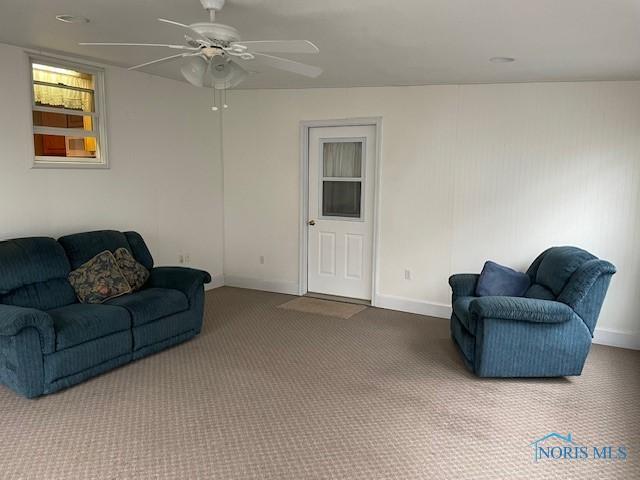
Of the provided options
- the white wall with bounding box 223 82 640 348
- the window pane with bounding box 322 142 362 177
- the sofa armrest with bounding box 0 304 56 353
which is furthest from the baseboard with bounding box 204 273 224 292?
the sofa armrest with bounding box 0 304 56 353

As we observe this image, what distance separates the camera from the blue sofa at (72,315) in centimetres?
328

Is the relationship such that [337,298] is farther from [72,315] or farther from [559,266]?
[72,315]

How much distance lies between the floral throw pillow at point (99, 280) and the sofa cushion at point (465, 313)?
9.05 feet

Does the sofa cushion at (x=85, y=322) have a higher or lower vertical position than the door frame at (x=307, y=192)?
lower

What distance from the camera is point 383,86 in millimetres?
5449

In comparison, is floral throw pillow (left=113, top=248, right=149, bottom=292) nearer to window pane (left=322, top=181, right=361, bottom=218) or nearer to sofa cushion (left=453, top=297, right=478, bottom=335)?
window pane (left=322, top=181, right=361, bottom=218)

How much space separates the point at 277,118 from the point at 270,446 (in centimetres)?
418

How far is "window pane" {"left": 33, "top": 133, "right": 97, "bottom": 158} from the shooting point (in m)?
4.50

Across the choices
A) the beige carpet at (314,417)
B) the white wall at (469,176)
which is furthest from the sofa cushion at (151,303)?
the white wall at (469,176)

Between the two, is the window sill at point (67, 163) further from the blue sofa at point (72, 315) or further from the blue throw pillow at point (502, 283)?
the blue throw pillow at point (502, 283)

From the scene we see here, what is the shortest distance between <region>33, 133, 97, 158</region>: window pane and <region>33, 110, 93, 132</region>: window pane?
0.34ft

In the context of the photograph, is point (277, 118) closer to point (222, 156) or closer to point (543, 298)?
point (222, 156)

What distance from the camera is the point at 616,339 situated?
15.3 ft

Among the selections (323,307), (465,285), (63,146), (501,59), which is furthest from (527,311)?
(63,146)
